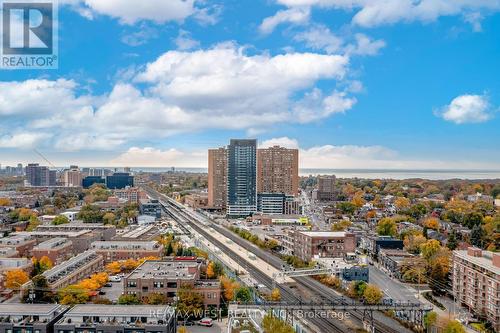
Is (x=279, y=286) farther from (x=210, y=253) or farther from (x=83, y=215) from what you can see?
(x=83, y=215)

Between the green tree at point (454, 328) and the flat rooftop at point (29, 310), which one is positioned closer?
the flat rooftop at point (29, 310)

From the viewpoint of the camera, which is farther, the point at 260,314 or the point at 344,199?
the point at 344,199

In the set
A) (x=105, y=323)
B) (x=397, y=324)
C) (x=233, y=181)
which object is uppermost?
(x=233, y=181)

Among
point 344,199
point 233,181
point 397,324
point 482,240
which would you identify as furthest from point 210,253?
point 344,199

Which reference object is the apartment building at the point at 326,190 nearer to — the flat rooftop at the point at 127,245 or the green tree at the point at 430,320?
the flat rooftop at the point at 127,245

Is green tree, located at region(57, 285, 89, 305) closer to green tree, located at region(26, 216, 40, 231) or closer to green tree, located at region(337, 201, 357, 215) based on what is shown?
green tree, located at region(26, 216, 40, 231)

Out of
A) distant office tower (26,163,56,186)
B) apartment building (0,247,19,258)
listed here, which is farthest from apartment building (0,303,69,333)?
distant office tower (26,163,56,186)

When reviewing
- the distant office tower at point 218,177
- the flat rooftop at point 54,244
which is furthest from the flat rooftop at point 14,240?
the distant office tower at point 218,177
